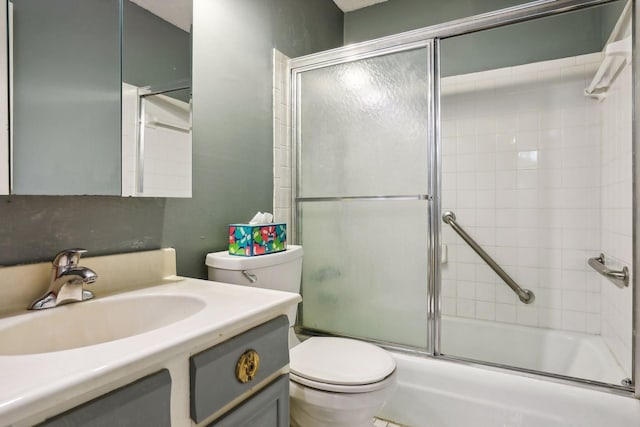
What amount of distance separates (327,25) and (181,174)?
65.9 inches

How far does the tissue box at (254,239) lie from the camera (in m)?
1.34

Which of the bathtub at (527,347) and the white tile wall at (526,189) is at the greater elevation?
the white tile wall at (526,189)

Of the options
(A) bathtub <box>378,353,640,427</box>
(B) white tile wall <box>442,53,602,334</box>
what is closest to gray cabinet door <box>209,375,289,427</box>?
(A) bathtub <box>378,353,640,427</box>

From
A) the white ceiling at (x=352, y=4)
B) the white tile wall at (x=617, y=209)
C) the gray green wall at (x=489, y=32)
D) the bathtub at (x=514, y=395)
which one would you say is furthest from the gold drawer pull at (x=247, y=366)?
the white ceiling at (x=352, y=4)

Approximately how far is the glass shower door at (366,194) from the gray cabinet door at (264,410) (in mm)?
963

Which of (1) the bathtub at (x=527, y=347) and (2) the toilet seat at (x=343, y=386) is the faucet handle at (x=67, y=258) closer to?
(2) the toilet seat at (x=343, y=386)

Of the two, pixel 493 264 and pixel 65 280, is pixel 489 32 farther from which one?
pixel 65 280

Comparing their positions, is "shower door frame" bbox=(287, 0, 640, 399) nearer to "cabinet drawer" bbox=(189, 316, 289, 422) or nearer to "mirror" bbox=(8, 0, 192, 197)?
"mirror" bbox=(8, 0, 192, 197)

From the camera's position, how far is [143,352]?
56 centimetres

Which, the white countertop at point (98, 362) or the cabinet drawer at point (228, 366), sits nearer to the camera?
the white countertop at point (98, 362)

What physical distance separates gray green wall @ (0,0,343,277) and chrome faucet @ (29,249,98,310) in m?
0.10

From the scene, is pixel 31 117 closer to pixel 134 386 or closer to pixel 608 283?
pixel 134 386

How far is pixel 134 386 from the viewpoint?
1.82 ft

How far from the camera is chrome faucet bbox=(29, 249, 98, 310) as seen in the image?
82 centimetres
